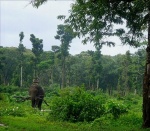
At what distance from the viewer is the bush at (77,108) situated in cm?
1608

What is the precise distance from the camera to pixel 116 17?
14.4m

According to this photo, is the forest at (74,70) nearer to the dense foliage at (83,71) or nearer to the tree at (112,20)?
the dense foliage at (83,71)

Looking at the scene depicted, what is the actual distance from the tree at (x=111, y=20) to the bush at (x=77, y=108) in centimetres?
333

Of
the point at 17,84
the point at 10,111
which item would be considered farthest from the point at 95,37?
the point at 17,84

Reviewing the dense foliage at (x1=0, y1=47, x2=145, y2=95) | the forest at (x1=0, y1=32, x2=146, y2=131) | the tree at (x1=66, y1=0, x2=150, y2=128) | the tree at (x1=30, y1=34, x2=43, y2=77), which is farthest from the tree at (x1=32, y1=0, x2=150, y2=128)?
the tree at (x1=30, y1=34, x2=43, y2=77)

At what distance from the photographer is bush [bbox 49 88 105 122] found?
52.7 feet

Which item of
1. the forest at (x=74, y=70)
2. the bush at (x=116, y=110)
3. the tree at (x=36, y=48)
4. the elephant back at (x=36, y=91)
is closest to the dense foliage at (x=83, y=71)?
the forest at (x=74, y=70)

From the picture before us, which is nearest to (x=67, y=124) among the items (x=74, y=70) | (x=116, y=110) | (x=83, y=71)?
(x=116, y=110)

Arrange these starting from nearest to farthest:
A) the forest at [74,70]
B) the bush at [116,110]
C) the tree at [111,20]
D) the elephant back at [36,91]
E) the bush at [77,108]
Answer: the tree at [111,20], the bush at [77,108], the bush at [116,110], the elephant back at [36,91], the forest at [74,70]

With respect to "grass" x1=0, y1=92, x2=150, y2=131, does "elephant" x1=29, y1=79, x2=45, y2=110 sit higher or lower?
higher

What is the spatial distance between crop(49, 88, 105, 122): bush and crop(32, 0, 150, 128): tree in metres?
Answer: 3.33

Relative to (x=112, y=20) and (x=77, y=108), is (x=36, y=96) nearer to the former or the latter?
(x=77, y=108)

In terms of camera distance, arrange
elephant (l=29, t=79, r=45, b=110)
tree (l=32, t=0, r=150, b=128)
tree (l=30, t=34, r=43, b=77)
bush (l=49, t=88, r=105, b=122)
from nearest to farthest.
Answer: tree (l=32, t=0, r=150, b=128) < bush (l=49, t=88, r=105, b=122) < elephant (l=29, t=79, r=45, b=110) < tree (l=30, t=34, r=43, b=77)

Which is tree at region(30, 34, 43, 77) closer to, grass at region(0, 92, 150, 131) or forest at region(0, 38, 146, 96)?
forest at region(0, 38, 146, 96)
